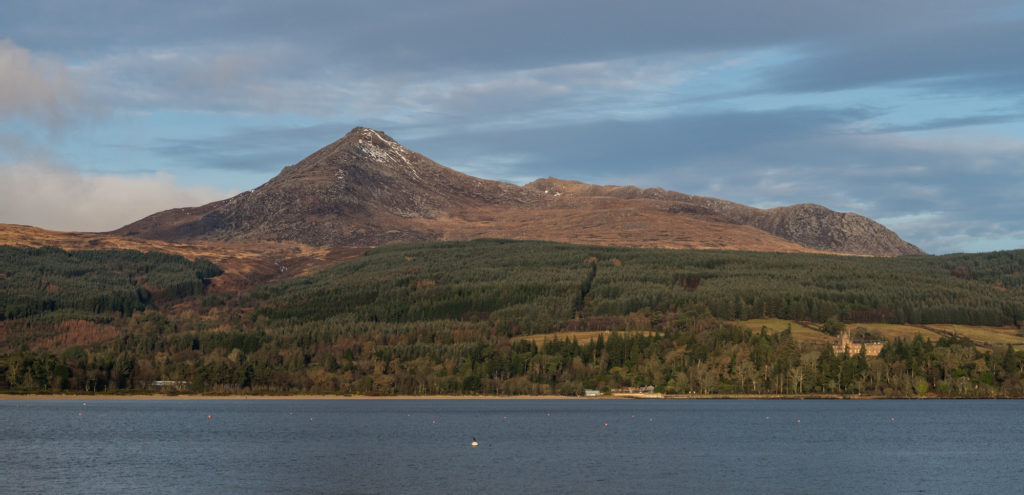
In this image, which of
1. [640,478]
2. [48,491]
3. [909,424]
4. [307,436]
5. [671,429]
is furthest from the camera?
[909,424]

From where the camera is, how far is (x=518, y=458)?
125m

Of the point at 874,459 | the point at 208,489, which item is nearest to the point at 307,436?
the point at 208,489

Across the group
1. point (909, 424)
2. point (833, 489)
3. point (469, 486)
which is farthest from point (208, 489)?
point (909, 424)

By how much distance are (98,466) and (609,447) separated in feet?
214

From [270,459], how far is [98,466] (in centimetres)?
2020

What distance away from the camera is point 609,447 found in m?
140

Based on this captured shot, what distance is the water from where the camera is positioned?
3927 inches

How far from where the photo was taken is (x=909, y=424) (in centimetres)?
18912

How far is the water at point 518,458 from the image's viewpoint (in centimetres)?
9975

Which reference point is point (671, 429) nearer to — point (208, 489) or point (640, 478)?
point (640, 478)

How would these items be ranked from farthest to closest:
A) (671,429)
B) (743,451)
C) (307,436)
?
A: (671,429)
(307,436)
(743,451)

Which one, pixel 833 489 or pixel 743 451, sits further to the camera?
pixel 743 451

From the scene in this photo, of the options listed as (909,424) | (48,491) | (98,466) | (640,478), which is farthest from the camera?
(909,424)

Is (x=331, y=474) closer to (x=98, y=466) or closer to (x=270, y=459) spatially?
(x=270, y=459)
